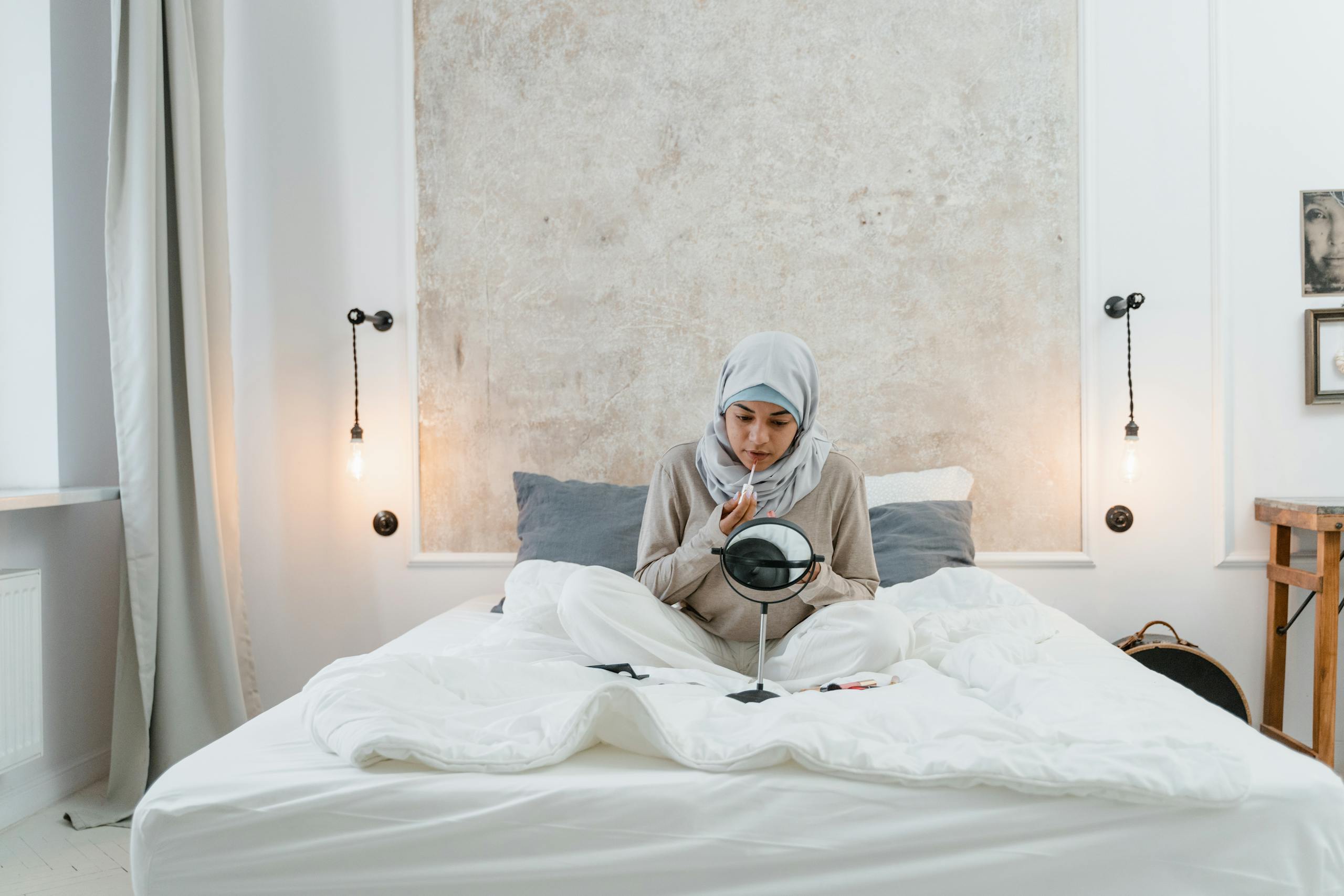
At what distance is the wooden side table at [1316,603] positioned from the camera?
219 cm

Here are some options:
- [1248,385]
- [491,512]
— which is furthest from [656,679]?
[1248,385]

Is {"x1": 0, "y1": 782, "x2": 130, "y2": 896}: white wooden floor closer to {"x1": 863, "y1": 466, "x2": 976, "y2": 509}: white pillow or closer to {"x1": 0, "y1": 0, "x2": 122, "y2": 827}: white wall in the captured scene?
{"x1": 0, "y1": 0, "x2": 122, "y2": 827}: white wall

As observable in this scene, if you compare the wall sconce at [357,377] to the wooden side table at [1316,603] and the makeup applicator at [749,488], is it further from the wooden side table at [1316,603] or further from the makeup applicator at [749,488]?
the wooden side table at [1316,603]

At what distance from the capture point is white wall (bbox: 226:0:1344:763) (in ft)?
8.13

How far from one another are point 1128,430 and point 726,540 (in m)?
1.48

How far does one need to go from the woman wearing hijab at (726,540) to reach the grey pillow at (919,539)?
396 millimetres

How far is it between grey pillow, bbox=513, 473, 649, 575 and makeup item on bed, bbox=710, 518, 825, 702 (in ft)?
2.50

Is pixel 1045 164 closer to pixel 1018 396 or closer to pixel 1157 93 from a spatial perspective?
pixel 1157 93

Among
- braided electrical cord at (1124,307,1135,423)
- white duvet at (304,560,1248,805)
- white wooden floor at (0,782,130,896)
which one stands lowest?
white wooden floor at (0,782,130,896)

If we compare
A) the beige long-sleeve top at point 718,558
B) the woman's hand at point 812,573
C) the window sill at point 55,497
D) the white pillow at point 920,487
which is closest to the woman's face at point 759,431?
the beige long-sleeve top at point 718,558

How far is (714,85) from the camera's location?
8.49 feet

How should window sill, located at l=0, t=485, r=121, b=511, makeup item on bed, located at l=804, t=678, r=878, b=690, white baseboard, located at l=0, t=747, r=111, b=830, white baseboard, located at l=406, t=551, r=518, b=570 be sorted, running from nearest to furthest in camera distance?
makeup item on bed, located at l=804, t=678, r=878, b=690 < window sill, located at l=0, t=485, r=121, b=511 < white baseboard, located at l=0, t=747, r=111, b=830 < white baseboard, located at l=406, t=551, r=518, b=570

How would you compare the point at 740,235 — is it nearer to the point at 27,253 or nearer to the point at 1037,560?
the point at 1037,560

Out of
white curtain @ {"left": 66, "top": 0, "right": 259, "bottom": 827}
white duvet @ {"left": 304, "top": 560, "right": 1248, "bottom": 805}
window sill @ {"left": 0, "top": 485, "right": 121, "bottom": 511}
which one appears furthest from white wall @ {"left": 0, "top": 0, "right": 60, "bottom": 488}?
white duvet @ {"left": 304, "top": 560, "right": 1248, "bottom": 805}
